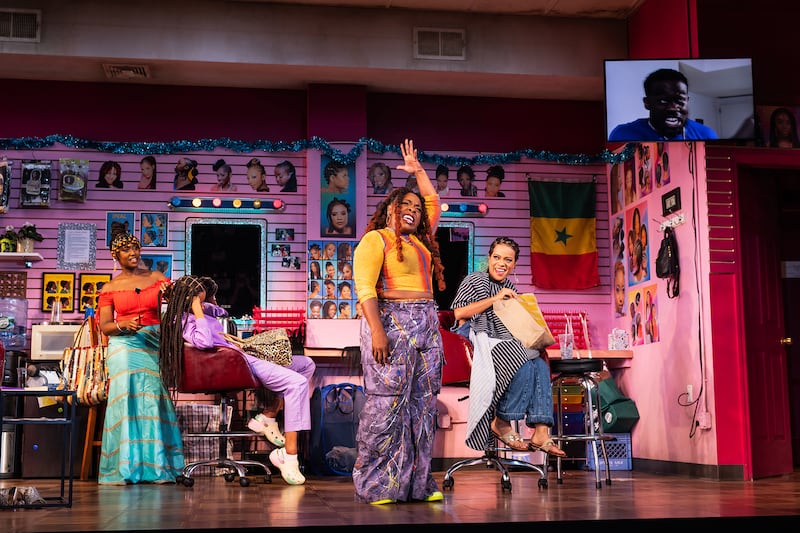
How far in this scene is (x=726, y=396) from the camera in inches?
283

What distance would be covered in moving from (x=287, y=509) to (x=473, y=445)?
5.64 feet

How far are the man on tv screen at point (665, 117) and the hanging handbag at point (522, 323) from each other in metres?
1.97

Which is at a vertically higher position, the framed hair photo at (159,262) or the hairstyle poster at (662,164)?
the hairstyle poster at (662,164)

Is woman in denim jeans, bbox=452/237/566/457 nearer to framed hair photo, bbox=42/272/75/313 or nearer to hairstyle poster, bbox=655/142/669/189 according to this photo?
hairstyle poster, bbox=655/142/669/189

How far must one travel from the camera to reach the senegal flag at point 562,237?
9398 millimetres

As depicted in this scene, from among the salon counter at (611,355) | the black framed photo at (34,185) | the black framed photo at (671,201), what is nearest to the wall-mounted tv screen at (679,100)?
the black framed photo at (671,201)

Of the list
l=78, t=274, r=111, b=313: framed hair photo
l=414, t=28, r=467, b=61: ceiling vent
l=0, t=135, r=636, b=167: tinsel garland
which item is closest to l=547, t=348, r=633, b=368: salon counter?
l=0, t=135, r=636, b=167: tinsel garland

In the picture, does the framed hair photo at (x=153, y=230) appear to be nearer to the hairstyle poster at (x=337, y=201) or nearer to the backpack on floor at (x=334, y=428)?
the hairstyle poster at (x=337, y=201)

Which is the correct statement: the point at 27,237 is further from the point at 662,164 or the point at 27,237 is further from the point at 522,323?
the point at 662,164

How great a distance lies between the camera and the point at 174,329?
638 cm

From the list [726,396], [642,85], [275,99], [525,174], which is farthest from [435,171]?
[726,396]

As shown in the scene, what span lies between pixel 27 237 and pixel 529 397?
5.03 metres

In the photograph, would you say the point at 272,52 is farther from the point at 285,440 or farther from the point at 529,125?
the point at 285,440

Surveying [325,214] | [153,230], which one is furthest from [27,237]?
[325,214]
